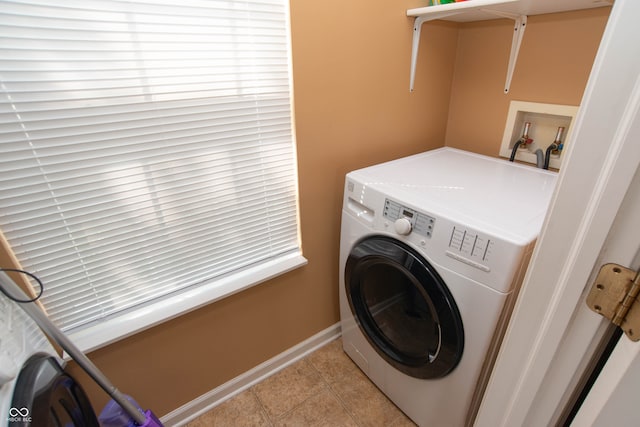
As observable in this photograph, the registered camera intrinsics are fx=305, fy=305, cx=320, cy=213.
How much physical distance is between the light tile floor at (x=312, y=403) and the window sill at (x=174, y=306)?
598 millimetres

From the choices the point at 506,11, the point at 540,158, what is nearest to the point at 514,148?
the point at 540,158

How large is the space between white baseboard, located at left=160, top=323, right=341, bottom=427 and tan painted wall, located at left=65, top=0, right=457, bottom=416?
0.03 m

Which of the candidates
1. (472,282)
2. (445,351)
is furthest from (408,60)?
(445,351)

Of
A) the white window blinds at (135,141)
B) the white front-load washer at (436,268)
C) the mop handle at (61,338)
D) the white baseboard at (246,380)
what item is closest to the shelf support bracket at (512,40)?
the white front-load washer at (436,268)

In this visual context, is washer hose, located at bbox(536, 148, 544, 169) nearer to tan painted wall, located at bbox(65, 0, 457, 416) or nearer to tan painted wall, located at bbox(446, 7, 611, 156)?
tan painted wall, located at bbox(446, 7, 611, 156)

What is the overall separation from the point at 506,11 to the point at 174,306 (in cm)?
163

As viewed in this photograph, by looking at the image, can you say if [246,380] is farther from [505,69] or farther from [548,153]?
[505,69]

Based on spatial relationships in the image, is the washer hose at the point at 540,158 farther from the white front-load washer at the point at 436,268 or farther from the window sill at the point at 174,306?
the window sill at the point at 174,306

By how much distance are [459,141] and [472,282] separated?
1.05 m

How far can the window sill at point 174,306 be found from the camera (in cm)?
97

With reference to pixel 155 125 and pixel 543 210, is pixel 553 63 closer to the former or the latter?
pixel 543 210

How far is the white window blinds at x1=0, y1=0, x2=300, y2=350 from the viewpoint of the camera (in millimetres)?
757

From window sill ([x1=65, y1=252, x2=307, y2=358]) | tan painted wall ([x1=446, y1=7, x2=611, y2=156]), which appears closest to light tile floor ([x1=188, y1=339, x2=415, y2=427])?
window sill ([x1=65, y1=252, x2=307, y2=358])

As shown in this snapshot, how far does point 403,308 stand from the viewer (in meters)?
1.20
